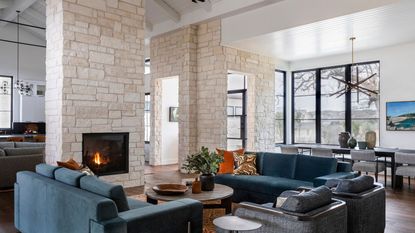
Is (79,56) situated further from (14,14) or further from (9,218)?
(14,14)

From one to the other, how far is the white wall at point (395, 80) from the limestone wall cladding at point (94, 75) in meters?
6.10

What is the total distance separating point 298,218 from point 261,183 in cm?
233

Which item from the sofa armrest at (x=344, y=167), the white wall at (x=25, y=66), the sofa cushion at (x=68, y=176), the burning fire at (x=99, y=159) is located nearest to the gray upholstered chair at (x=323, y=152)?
the sofa armrest at (x=344, y=167)

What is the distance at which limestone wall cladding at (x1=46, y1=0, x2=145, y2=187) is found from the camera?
572cm

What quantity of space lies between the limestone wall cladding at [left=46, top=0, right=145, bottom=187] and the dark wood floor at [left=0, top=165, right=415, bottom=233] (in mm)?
786

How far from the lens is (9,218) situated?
4340 millimetres

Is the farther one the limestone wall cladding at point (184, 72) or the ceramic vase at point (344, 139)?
the limestone wall cladding at point (184, 72)

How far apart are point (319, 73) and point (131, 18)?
233 inches

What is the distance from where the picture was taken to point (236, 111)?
930cm

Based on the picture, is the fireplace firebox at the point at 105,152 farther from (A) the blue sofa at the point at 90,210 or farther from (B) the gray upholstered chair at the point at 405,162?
(B) the gray upholstered chair at the point at 405,162

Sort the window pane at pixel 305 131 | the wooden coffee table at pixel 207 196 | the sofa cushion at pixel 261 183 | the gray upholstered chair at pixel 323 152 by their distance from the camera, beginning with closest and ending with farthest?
the wooden coffee table at pixel 207 196
the sofa cushion at pixel 261 183
the gray upholstered chair at pixel 323 152
the window pane at pixel 305 131

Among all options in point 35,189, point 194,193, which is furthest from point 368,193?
point 35,189

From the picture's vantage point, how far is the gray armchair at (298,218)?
2.50 metres

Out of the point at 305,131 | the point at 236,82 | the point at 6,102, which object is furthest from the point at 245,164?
the point at 6,102
